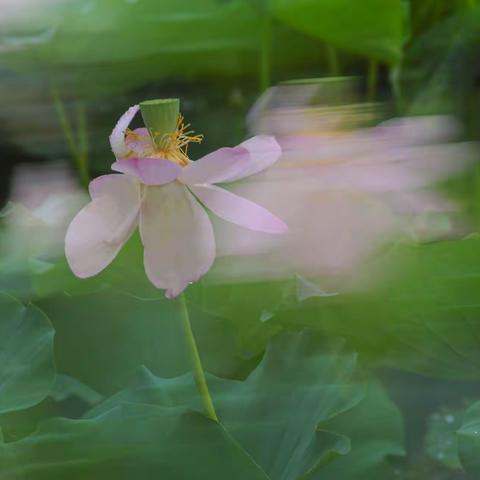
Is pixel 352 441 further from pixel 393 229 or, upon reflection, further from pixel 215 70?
pixel 215 70

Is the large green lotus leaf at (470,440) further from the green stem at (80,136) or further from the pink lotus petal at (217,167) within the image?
the green stem at (80,136)

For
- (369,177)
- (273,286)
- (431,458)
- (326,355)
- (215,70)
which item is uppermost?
(215,70)

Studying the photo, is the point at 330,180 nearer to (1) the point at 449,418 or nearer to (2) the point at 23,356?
(1) the point at 449,418

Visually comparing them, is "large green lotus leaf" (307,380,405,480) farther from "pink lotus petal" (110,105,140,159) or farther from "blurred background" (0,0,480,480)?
"pink lotus petal" (110,105,140,159)

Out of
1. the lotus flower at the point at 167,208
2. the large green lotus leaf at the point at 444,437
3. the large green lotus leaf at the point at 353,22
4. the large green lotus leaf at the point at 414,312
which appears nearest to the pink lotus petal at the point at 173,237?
the lotus flower at the point at 167,208

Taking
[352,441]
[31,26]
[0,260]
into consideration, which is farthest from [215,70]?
[352,441]

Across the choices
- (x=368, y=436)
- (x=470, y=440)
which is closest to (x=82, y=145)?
(x=368, y=436)
